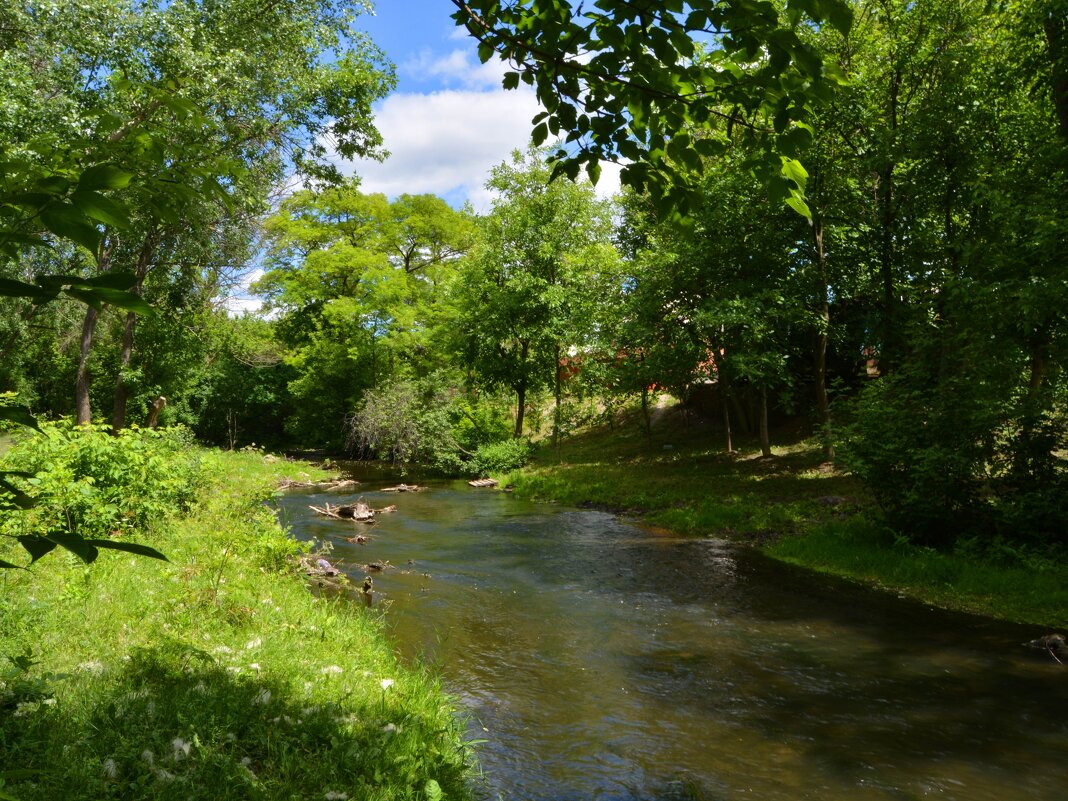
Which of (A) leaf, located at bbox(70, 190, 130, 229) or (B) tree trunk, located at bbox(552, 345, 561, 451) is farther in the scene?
(B) tree trunk, located at bbox(552, 345, 561, 451)

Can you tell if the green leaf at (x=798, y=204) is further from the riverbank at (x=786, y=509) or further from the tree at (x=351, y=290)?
the tree at (x=351, y=290)

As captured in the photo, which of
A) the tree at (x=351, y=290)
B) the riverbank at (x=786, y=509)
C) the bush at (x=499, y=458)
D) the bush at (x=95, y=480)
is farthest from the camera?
the tree at (x=351, y=290)

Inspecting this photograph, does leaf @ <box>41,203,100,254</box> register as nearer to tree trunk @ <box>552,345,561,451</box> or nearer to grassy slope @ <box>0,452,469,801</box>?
grassy slope @ <box>0,452,469,801</box>

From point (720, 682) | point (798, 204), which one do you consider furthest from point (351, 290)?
point (798, 204)

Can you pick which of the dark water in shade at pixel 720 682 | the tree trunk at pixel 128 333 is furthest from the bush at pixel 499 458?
the dark water in shade at pixel 720 682

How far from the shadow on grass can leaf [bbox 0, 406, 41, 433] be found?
113 inches

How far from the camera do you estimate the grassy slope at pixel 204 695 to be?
3.69 meters

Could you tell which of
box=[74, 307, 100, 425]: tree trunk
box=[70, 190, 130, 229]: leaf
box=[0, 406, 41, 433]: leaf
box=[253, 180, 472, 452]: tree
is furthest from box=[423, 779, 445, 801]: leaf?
box=[253, 180, 472, 452]: tree

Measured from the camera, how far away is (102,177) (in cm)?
129

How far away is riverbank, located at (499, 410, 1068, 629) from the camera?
9.34m

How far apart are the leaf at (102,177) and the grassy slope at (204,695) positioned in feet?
5.56

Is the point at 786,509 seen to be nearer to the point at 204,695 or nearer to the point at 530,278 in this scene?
the point at 204,695

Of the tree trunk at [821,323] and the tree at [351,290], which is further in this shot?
the tree at [351,290]

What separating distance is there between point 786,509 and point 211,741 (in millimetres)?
12782
